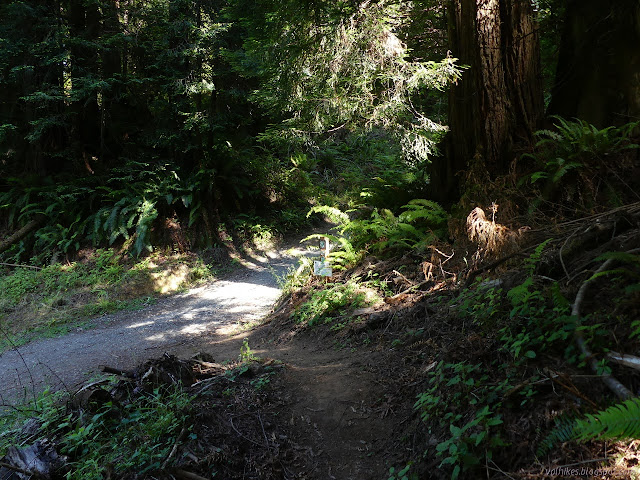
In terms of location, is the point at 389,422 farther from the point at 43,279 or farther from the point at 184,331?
the point at 43,279

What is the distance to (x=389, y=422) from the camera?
319cm

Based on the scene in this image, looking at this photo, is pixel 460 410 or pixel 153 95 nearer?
pixel 460 410

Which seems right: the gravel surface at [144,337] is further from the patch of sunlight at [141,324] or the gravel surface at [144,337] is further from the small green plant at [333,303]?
the small green plant at [333,303]

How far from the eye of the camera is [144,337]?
795cm

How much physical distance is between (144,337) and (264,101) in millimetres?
5585

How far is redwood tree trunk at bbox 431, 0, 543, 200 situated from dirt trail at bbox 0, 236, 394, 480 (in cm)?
364

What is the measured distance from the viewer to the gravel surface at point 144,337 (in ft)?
20.5

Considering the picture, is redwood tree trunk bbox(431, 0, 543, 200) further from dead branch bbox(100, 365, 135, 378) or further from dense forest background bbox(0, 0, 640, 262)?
dead branch bbox(100, 365, 135, 378)

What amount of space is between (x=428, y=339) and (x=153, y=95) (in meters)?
12.8

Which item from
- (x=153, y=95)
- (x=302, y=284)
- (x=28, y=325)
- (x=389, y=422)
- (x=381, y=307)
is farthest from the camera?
(x=153, y=95)

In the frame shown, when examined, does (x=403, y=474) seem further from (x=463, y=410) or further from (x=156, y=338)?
(x=156, y=338)

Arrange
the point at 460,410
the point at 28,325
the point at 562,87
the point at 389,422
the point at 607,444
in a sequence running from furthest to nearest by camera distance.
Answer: the point at 28,325 → the point at 562,87 → the point at 389,422 → the point at 460,410 → the point at 607,444

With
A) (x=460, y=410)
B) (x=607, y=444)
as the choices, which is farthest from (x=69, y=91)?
(x=607, y=444)

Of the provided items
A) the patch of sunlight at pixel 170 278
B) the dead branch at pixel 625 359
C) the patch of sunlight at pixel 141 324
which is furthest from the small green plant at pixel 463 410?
the patch of sunlight at pixel 170 278
